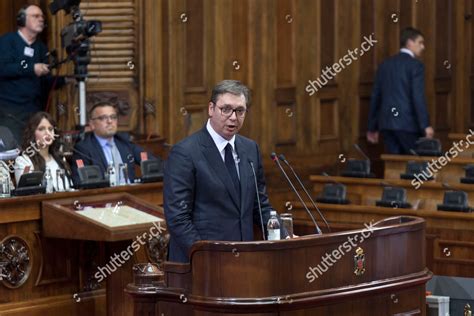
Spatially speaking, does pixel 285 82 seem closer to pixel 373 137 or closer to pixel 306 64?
pixel 306 64

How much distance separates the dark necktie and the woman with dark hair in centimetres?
→ 227

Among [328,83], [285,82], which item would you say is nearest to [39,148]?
[285,82]

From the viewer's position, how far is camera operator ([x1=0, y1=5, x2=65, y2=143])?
8.73 meters

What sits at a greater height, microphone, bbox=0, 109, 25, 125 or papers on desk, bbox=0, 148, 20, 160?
microphone, bbox=0, 109, 25, 125

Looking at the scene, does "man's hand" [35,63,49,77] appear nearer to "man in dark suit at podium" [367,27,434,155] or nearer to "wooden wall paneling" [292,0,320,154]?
"wooden wall paneling" [292,0,320,154]

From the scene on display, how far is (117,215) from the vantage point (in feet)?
24.0

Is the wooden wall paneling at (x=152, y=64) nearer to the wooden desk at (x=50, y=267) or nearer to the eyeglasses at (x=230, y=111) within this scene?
the wooden desk at (x=50, y=267)

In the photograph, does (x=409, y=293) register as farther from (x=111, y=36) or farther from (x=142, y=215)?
(x=111, y=36)

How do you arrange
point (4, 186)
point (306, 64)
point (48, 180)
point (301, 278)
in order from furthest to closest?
1. point (306, 64)
2. point (48, 180)
3. point (4, 186)
4. point (301, 278)

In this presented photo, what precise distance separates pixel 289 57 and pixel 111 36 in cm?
198

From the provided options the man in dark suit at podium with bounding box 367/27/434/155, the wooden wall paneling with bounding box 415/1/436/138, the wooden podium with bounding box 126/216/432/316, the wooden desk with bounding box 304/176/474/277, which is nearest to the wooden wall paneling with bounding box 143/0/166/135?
the wooden desk with bounding box 304/176/474/277

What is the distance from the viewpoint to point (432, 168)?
958cm

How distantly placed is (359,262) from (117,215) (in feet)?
7.73

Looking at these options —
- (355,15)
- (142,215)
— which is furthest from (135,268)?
(355,15)
